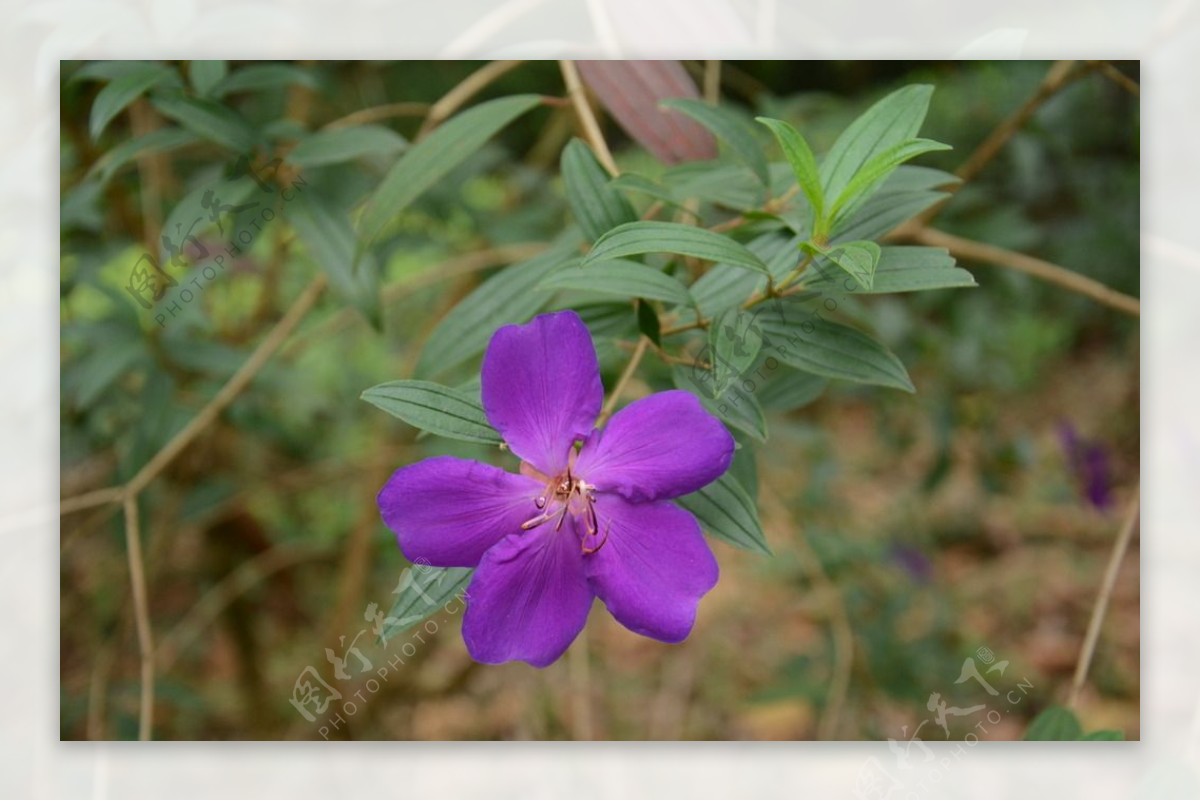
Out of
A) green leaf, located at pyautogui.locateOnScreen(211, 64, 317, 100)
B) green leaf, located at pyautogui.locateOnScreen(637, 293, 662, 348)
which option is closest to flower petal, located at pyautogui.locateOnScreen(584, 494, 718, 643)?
green leaf, located at pyautogui.locateOnScreen(637, 293, 662, 348)

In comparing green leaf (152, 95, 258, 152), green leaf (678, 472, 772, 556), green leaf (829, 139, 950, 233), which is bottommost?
green leaf (678, 472, 772, 556)

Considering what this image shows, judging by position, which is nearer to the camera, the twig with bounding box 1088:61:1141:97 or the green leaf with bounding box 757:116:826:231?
the green leaf with bounding box 757:116:826:231

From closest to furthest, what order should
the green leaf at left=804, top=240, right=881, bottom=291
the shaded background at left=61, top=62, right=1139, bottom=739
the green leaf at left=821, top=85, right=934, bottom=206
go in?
the green leaf at left=804, top=240, right=881, bottom=291 → the green leaf at left=821, top=85, right=934, bottom=206 → the shaded background at left=61, top=62, right=1139, bottom=739

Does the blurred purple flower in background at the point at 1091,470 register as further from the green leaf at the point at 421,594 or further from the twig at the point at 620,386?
the green leaf at the point at 421,594

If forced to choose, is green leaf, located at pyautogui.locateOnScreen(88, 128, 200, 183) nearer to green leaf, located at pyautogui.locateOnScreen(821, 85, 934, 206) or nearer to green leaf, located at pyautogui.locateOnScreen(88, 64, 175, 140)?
green leaf, located at pyautogui.locateOnScreen(88, 64, 175, 140)

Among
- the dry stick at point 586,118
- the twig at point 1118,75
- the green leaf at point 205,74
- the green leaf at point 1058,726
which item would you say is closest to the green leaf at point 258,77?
the green leaf at point 205,74

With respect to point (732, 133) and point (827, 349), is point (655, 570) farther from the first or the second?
point (732, 133)

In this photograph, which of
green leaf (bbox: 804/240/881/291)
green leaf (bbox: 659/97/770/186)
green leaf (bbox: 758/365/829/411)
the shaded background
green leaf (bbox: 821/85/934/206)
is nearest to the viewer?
green leaf (bbox: 804/240/881/291)

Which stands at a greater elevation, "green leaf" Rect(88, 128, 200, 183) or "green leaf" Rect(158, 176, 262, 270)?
"green leaf" Rect(88, 128, 200, 183)
